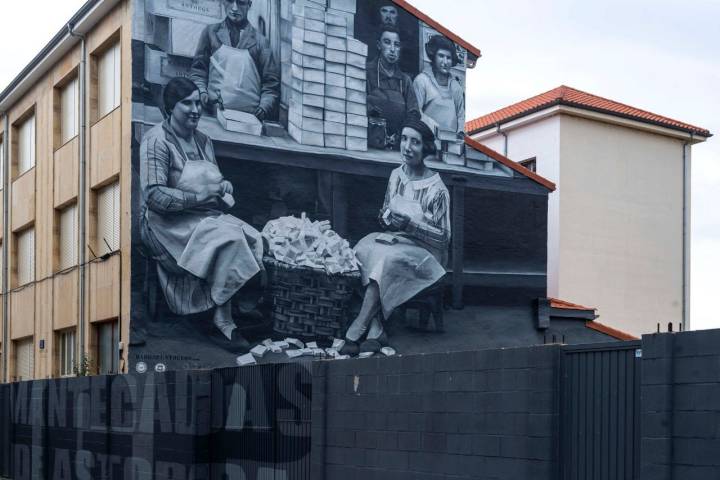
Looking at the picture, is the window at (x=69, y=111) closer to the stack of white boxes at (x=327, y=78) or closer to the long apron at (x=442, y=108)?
the stack of white boxes at (x=327, y=78)

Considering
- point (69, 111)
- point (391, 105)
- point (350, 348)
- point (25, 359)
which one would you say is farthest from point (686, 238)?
point (25, 359)

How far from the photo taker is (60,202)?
29.2 metres

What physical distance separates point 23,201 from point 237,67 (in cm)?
1018

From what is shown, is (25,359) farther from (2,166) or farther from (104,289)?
(104,289)

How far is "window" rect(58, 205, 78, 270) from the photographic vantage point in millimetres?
28578

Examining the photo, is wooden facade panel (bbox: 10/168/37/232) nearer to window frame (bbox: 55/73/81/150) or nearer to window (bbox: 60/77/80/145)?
window frame (bbox: 55/73/81/150)

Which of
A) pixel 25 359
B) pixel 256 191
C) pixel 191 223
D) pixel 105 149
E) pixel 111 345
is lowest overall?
pixel 25 359

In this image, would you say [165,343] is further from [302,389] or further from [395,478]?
[395,478]

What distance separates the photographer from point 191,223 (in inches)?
977

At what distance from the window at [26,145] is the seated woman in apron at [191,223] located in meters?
8.79

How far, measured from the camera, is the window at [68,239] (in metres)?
28.6

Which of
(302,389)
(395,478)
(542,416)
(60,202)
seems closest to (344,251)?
(60,202)

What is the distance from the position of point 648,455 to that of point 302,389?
5801mm

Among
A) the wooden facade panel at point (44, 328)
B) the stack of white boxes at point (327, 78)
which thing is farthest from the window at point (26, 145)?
the stack of white boxes at point (327, 78)
